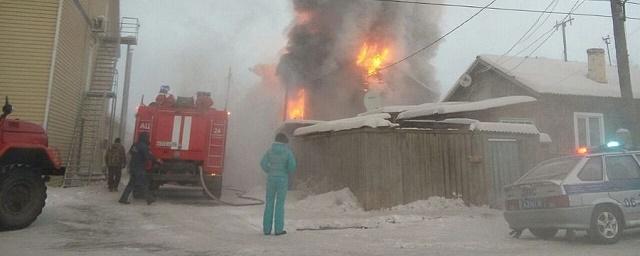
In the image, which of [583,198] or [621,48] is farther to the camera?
[621,48]

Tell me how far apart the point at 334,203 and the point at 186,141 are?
4303mm

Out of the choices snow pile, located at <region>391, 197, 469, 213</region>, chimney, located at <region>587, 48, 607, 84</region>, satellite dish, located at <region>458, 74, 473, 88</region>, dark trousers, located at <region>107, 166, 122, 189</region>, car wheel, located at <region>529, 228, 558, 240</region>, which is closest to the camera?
car wheel, located at <region>529, 228, 558, 240</region>

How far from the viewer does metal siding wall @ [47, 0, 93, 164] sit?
48.6ft

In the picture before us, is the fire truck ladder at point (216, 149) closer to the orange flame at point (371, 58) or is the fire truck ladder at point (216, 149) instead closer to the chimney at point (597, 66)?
the orange flame at point (371, 58)

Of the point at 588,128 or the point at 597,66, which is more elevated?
the point at 597,66

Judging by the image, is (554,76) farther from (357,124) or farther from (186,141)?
(186,141)

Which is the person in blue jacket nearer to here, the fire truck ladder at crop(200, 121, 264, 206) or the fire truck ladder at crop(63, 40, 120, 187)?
the fire truck ladder at crop(200, 121, 264, 206)

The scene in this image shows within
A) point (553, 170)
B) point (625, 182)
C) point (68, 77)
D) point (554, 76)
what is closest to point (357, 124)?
point (553, 170)

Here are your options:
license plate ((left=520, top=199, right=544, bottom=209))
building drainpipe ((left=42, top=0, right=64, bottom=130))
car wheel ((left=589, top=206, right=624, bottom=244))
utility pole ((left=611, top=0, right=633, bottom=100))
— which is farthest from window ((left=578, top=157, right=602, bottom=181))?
building drainpipe ((left=42, top=0, right=64, bottom=130))

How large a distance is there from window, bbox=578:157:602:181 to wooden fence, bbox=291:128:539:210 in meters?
4.58

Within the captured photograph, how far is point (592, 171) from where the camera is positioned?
7.90 m

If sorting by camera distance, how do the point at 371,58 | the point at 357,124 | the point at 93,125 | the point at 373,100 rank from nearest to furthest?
1. the point at 357,124
2. the point at 93,125
3. the point at 373,100
4. the point at 371,58

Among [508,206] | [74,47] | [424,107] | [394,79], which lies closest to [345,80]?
[394,79]

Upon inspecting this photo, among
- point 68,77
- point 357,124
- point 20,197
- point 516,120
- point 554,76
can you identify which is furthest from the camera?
point 554,76
